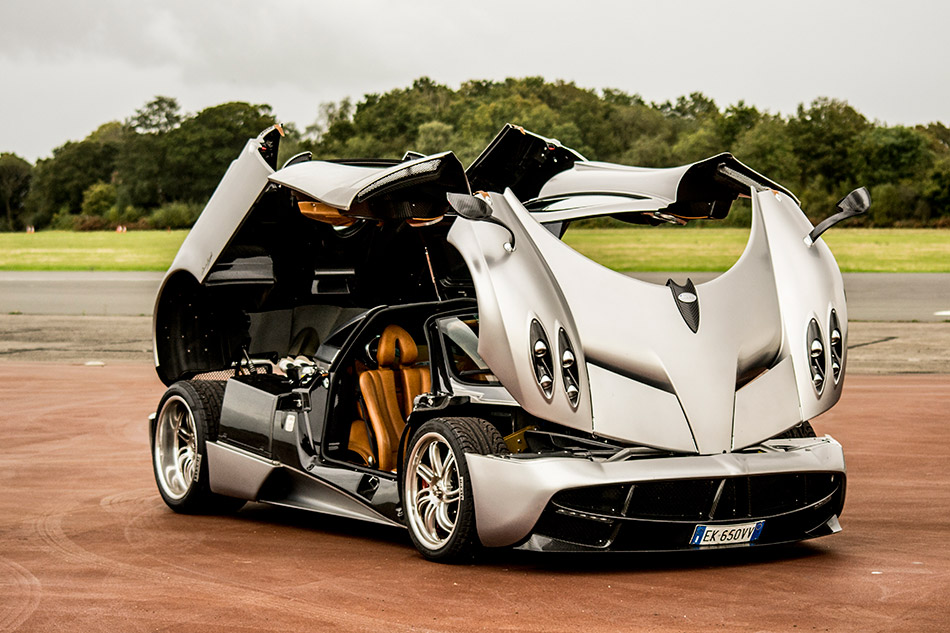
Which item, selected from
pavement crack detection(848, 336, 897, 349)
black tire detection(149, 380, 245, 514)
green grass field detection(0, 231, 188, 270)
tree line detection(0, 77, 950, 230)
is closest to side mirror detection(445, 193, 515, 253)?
black tire detection(149, 380, 245, 514)

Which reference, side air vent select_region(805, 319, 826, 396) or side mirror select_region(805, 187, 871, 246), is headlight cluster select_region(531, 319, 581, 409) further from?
side mirror select_region(805, 187, 871, 246)

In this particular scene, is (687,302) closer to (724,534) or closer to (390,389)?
(724,534)

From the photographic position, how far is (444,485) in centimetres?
638

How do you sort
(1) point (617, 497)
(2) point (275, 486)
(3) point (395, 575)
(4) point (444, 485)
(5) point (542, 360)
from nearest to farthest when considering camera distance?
1. (1) point (617, 497)
2. (5) point (542, 360)
3. (3) point (395, 575)
4. (4) point (444, 485)
5. (2) point (275, 486)

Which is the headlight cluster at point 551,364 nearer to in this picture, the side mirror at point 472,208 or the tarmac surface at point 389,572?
the side mirror at point 472,208

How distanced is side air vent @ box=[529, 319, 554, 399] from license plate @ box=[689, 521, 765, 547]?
3.08ft

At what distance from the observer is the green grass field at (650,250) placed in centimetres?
5391

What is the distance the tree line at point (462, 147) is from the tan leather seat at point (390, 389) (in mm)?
61352

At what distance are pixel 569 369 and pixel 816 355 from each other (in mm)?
1387

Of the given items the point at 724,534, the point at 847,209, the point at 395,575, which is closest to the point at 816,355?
the point at 847,209

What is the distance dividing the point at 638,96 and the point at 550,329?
119 meters

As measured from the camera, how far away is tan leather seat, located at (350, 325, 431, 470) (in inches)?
292

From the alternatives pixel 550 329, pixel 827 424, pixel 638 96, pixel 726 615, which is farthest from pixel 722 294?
pixel 638 96

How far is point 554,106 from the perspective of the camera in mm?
112438
